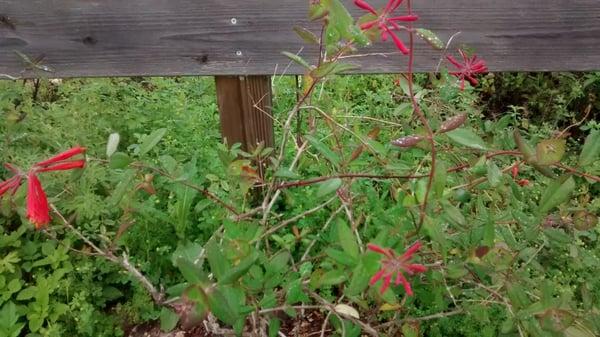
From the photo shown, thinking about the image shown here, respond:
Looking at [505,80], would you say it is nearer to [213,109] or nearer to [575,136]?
[575,136]

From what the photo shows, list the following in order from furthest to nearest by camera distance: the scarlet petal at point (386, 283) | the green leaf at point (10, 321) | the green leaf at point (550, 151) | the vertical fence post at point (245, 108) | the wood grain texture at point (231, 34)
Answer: the vertical fence post at point (245, 108)
the wood grain texture at point (231, 34)
the green leaf at point (10, 321)
the green leaf at point (550, 151)
the scarlet petal at point (386, 283)

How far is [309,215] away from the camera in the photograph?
2.05 meters

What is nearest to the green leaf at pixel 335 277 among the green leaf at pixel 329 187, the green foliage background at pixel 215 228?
the green foliage background at pixel 215 228

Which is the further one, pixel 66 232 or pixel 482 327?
pixel 66 232

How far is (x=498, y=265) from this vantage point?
1318 millimetres

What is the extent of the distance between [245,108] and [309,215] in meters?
0.45

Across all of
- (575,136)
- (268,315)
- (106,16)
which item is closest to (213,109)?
(106,16)

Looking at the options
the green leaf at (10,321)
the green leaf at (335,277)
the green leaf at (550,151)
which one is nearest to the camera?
the green leaf at (550,151)

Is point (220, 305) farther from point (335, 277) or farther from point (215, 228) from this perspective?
point (215, 228)

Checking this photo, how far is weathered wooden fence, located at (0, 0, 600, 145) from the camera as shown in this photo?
1955mm

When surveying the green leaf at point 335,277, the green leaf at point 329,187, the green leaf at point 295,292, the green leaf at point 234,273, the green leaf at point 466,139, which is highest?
the green leaf at point 466,139

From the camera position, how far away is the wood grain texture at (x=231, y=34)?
6.41 feet

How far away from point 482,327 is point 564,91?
204 cm

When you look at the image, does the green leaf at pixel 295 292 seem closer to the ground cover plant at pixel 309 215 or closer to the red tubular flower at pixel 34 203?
the ground cover plant at pixel 309 215
